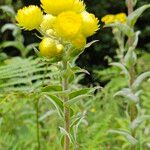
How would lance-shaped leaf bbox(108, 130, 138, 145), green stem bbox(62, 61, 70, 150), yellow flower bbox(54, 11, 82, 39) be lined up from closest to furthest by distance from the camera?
yellow flower bbox(54, 11, 82, 39) → green stem bbox(62, 61, 70, 150) → lance-shaped leaf bbox(108, 130, 138, 145)

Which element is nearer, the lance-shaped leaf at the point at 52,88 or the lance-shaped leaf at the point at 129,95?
the lance-shaped leaf at the point at 52,88

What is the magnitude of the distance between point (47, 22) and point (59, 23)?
93mm

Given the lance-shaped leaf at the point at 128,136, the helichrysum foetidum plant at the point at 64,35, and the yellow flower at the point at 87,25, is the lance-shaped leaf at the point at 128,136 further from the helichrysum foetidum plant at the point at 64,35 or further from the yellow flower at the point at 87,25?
the yellow flower at the point at 87,25

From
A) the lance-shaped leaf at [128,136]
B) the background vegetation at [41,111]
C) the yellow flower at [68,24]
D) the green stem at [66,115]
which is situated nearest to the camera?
the yellow flower at [68,24]

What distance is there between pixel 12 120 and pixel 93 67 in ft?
15.1

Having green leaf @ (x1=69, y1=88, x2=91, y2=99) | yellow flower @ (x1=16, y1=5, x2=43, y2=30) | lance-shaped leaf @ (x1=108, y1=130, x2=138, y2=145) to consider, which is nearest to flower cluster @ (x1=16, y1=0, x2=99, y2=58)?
yellow flower @ (x1=16, y1=5, x2=43, y2=30)

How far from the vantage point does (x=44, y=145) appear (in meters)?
2.39

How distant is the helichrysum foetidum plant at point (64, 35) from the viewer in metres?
1.29

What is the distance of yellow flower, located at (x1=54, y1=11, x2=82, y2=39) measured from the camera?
1.27 m

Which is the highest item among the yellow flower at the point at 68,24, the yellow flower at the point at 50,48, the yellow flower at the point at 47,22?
the yellow flower at the point at 47,22

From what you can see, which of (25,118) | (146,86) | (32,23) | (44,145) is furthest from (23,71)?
(146,86)

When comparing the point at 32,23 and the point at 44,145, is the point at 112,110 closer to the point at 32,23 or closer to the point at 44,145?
the point at 44,145

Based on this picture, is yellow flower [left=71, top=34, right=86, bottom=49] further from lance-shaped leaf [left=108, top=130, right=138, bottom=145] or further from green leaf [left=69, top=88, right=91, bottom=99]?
lance-shaped leaf [left=108, top=130, right=138, bottom=145]

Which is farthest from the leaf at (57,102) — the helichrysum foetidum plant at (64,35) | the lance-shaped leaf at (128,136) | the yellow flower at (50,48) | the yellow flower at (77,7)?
the lance-shaped leaf at (128,136)
